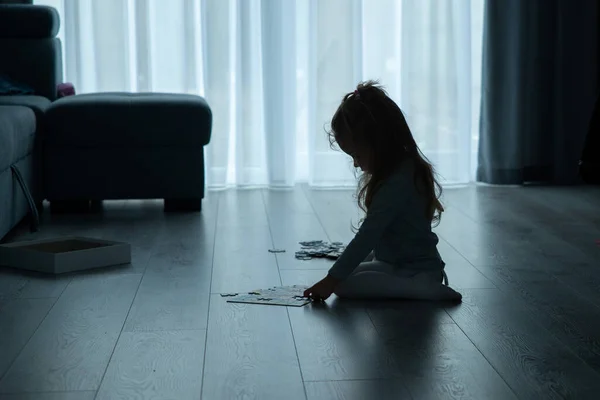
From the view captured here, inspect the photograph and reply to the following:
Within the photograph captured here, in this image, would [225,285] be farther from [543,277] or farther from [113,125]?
[113,125]

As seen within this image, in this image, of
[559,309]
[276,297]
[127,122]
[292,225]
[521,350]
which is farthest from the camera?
[127,122]

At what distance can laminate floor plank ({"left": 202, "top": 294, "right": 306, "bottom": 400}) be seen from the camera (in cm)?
182

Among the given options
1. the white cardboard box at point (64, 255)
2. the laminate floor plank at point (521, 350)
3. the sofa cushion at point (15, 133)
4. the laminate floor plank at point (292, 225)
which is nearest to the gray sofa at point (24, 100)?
the sofa cushion at point (15, 133)

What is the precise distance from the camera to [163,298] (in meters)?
2.53

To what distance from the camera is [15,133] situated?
3.29 metres

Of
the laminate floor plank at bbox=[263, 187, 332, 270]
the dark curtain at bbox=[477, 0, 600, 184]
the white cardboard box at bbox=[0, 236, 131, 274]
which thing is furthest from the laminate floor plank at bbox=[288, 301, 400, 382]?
the dark curtain at bbox=[477, 0, 600, 184]

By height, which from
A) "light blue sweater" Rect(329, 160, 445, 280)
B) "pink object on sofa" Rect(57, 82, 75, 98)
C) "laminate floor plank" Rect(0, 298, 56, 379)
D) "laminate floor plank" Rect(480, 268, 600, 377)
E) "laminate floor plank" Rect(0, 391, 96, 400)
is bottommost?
"laminate floor plank" Rect(480, 268, 600, 377)

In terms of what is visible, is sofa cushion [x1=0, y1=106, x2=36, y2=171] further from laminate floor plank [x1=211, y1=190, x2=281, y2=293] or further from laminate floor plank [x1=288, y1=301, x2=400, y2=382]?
laminate floor plank [x1=288, y1=301, x2=400, y2=382]

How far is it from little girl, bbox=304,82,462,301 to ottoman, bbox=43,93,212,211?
148 centimetres

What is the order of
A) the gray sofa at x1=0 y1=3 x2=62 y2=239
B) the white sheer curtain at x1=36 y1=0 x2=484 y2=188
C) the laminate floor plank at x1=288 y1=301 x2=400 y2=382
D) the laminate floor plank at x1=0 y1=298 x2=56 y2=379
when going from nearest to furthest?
the laminate floor plank at x1=288 y1=301 x2=400 y2=382 → the laminate floor plank at x1=0 y1=298 x2=56 y2=379 → the gray sofa at x1=0 y1=3 x2=62 y2=239 → the white sheer curtain at x1=36 y1=0 x2=484 y2=188

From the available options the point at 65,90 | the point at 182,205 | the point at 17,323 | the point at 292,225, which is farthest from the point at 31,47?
the point at 17,323

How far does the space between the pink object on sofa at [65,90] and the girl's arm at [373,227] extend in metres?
2.22

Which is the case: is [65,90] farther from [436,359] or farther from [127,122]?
[436,359]

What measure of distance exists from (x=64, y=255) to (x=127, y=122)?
113 cm
